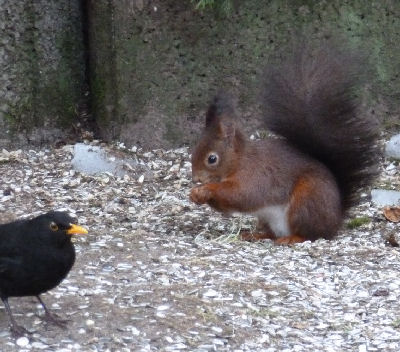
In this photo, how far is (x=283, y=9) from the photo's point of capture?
6.54m

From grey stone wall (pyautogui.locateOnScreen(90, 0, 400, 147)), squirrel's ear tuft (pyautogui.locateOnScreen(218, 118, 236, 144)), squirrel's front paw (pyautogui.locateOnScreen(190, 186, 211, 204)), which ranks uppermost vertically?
grey stone wall (pyautogui.locateOnScreen(90, 0, 400, 147))

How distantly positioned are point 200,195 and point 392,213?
119cm

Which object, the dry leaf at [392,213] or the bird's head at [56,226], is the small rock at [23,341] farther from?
the dry leaf at [392,213]

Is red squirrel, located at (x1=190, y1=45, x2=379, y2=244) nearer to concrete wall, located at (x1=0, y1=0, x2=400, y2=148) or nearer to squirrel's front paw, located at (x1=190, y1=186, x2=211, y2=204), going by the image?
squirrel's front paw, located at (x1=190, y1=186, x2=211, y2=204)

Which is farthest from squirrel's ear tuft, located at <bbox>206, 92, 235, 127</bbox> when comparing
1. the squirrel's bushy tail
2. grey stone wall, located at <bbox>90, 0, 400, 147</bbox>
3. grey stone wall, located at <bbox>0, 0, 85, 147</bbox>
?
grey stone wall, located at <bbox>0, 0, 85, 147</bbox>

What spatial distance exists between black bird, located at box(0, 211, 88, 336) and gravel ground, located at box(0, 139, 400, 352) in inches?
7.4

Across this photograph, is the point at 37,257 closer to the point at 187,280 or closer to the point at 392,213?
the point at 187,280

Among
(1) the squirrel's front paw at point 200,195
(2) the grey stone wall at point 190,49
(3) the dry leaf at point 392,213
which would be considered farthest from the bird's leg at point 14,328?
(2) the grey stone wall at point 190,49

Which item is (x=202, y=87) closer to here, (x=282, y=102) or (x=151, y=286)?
(x=282, y=102)

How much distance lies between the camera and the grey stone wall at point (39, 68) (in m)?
6.53

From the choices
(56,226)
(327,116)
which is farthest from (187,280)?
(327,116)

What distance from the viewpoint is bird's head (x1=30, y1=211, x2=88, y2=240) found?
361 cm

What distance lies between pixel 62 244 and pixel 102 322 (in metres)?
0.36

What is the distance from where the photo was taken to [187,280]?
14.4 feet
